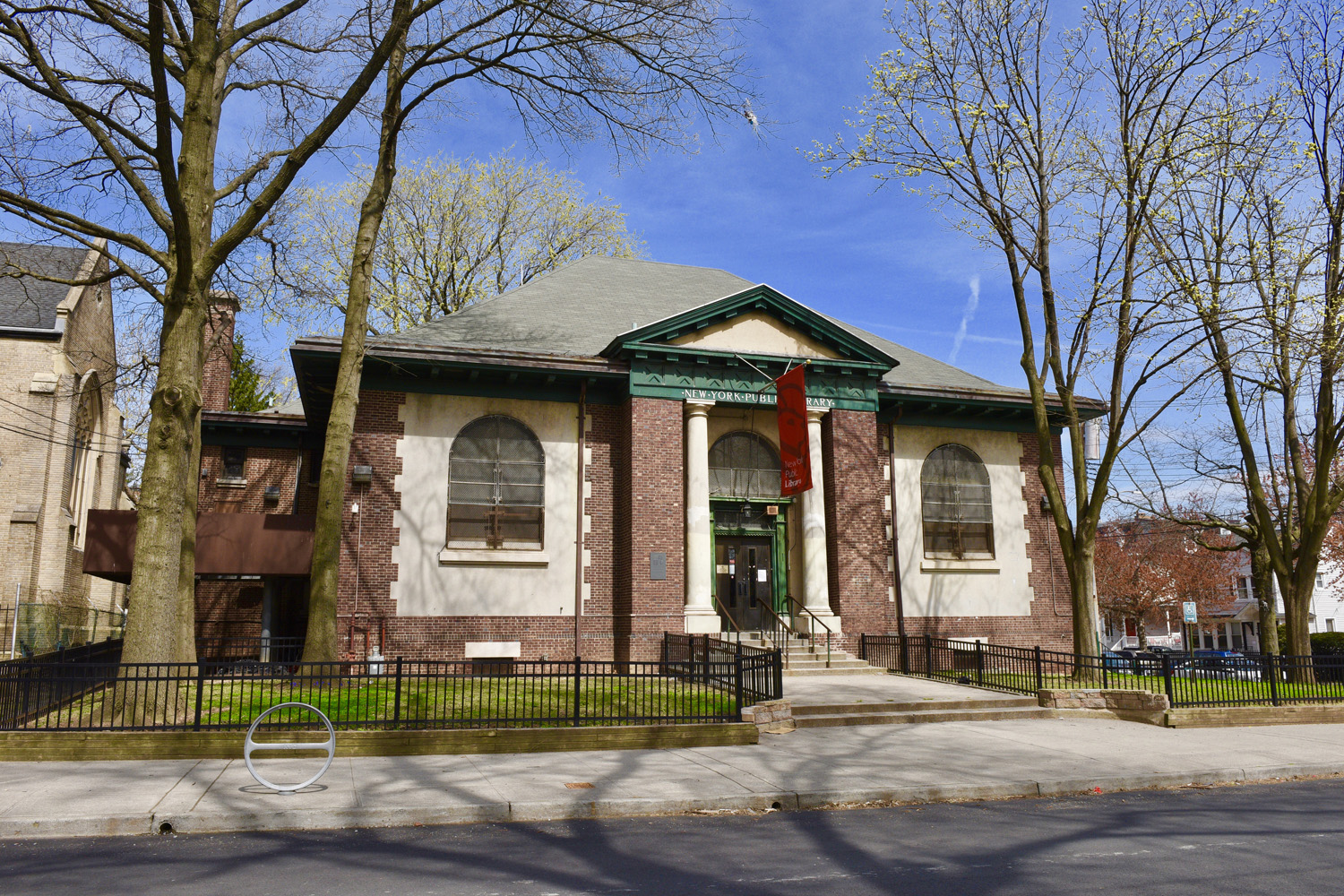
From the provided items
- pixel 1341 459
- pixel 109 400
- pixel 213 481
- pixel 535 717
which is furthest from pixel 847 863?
pixel 1341 459

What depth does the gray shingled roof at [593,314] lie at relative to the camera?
21.1m

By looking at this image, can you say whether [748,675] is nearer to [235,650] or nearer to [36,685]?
[36,685]

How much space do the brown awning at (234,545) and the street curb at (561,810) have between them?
1146 cm

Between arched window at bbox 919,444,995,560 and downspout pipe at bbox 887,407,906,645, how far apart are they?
0.86m

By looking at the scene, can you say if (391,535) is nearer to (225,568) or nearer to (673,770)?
(225,568)

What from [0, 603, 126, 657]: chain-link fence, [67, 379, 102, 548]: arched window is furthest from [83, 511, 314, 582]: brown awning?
[67, 379, 102, 548]: arched window

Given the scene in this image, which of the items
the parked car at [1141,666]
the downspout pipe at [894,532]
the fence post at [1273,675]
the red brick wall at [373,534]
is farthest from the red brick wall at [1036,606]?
the red brick wall at [373,534]

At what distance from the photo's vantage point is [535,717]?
1210 cm

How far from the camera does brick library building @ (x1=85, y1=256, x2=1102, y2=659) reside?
63.7ft

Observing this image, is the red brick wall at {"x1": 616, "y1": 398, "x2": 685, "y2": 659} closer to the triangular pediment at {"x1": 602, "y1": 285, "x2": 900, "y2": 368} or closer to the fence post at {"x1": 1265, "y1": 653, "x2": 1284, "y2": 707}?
the triangular pediment at {"x1": 602, "y1": 285, "x2": 900, "y2": 368}

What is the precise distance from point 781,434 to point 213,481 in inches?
572

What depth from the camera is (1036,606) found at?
23.6 metres

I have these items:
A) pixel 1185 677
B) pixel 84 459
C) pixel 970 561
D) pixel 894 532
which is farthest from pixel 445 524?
pixel 84 459

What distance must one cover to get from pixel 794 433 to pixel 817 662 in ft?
16.8
